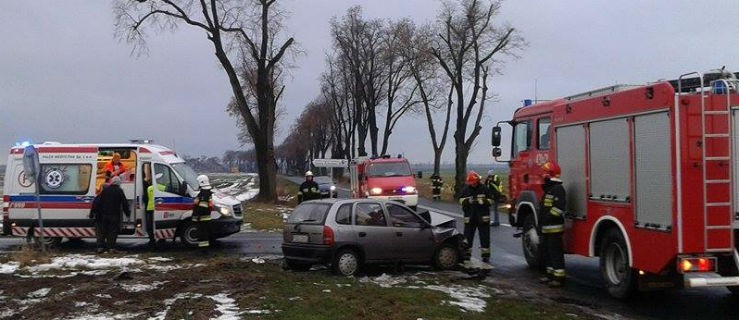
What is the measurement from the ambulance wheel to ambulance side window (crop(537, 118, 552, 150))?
8659mm

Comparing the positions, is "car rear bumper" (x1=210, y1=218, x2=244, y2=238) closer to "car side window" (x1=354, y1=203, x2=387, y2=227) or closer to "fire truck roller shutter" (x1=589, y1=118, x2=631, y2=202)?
"car side window" (x1=354, y1=203, x2=387, y2=227)

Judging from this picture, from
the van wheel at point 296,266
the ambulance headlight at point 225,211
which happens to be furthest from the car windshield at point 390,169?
the van wheel at point 296,266

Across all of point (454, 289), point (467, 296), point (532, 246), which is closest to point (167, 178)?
point (532, 246)

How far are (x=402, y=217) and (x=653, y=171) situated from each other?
4.98 m

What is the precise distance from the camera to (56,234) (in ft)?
56.3

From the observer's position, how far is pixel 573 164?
1159 centimetres

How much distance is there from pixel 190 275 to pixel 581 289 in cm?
631

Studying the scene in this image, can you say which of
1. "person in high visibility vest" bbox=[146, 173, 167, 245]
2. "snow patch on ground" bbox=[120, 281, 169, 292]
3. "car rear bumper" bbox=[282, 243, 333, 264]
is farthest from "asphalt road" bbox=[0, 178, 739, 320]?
"snow patch on ground" bbox=[120, 281, 169, 292]

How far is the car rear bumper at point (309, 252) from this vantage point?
12.1 m

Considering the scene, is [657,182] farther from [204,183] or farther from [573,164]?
[204,183]

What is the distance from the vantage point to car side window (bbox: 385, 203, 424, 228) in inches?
510

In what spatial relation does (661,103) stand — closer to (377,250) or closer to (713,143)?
(713,143)

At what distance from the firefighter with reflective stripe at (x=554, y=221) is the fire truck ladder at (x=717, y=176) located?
2793 mm

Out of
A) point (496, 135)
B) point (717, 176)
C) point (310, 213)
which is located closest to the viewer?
point (717, 176)
